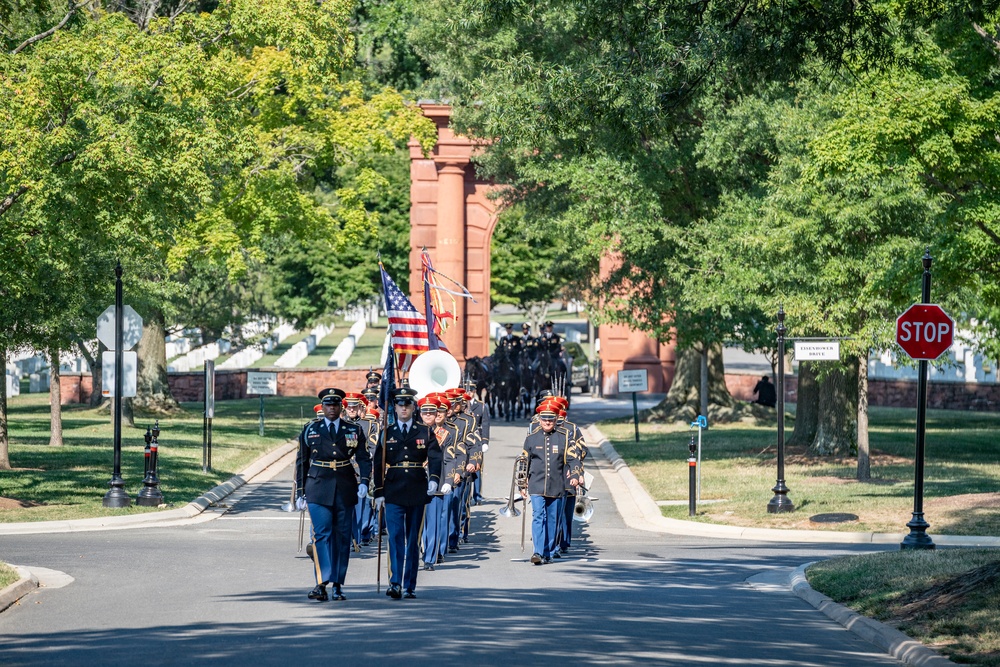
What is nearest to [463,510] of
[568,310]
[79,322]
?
[79,322]

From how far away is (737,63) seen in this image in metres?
16.2

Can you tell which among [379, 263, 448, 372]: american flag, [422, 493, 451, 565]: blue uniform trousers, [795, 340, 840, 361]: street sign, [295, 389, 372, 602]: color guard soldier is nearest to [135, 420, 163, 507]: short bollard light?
[379, 263, 448, 372]: american flag

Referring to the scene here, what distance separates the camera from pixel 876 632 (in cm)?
1214

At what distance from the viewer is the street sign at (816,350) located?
24.0 m

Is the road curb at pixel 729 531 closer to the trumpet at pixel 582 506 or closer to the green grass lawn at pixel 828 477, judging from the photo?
the green grass lawn at pixel 828 477

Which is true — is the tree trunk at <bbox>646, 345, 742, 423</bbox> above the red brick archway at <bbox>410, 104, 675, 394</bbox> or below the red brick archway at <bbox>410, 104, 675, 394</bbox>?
below

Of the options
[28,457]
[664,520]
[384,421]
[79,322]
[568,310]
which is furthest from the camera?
[568,310]

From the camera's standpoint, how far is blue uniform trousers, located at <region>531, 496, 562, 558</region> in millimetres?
17531

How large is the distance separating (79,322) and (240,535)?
15238mm

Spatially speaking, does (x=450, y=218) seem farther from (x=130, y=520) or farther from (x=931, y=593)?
(x=931, y=593)

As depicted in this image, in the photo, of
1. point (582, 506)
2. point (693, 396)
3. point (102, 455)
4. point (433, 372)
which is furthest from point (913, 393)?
point (582, 506)

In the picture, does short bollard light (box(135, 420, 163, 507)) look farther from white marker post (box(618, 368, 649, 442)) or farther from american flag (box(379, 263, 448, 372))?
white marker post (box(618, 368, 649, 442))

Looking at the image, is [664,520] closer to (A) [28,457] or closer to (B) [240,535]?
(B) [240,535]

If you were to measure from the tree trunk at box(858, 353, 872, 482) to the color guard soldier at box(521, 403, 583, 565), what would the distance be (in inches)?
369
